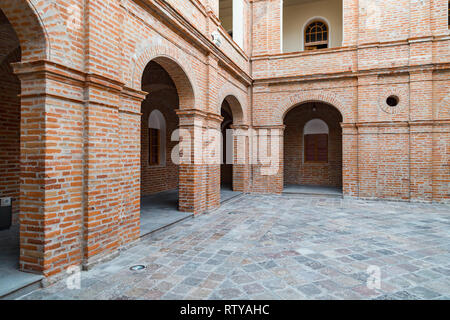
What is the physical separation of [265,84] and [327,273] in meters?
8.77

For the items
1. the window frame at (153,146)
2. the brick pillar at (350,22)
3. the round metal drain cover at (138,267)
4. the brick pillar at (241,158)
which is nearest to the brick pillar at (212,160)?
the brick pillar at (241,158)

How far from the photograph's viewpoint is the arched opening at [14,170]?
10.9 ft

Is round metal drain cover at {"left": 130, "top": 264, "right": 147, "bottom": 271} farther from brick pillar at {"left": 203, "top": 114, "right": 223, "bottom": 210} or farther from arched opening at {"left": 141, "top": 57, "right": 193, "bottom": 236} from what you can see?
brick pillar at {"left": 203, "top": 114, "right": 223, "bottom": 210}

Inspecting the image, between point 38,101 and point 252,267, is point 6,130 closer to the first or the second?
point 38,101

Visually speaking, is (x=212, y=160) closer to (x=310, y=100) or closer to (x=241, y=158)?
(x=241, y=158)

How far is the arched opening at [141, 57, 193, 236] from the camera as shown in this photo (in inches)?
279

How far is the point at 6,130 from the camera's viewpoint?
18.2 ft

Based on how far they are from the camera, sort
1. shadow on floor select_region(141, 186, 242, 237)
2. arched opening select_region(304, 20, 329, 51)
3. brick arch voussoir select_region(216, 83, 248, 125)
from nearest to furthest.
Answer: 1. shadow on floor select_region(141, 186, 242, 237)
2. brick arch voussoir select_region(216, 83, 248, 125)
3. arched opening select_region(304, 20, 329, 51)

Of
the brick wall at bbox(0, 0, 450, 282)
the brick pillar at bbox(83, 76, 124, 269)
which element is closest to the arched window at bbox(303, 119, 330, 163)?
the brick wall at bbox(0, 0, 450, 282)

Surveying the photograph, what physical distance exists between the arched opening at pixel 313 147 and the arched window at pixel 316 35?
2639mm

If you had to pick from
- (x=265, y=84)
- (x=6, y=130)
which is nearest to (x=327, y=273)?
(x=6, y=130)

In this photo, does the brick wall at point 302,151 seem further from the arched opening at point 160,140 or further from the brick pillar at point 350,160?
the arched opening at point 160,140

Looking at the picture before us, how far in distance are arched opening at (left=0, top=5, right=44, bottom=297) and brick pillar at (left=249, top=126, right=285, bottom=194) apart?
8027mm

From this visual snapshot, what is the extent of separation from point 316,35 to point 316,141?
493cm
